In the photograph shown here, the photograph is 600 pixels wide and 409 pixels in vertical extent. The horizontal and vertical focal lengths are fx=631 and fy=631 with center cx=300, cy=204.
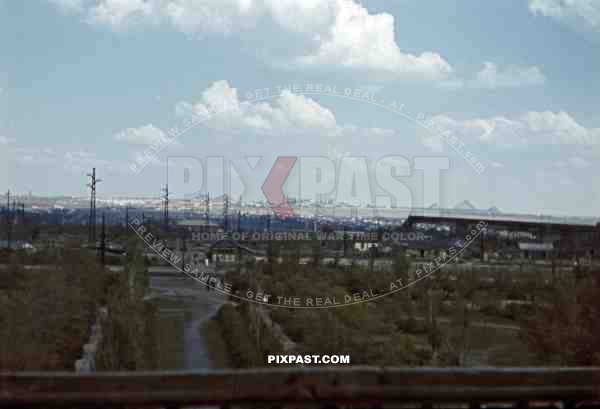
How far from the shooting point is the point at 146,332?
11953 mm

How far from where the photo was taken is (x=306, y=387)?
8.61 ft

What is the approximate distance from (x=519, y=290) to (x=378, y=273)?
4.76 meters

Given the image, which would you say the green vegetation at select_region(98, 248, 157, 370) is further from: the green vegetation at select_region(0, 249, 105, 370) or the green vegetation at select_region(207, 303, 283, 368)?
the green vegetation at select_region(207, 303, 283, 368)

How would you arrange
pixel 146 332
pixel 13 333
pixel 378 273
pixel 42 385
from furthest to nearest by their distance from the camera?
pixel 378 273 → pixel 146 332 → pixel 13 333 → pixel 42 385

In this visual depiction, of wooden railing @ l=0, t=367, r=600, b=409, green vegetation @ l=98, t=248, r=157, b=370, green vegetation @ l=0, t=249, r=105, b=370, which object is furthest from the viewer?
green vegetation @ l=98, t=248, r=157, b=370

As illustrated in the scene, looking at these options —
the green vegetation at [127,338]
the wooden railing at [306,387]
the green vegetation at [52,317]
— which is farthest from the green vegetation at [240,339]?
the wooden railing at [306,387]

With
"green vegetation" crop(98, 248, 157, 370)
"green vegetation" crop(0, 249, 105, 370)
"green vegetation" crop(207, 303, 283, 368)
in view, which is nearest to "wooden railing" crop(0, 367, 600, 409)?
"green vegetation" crop(0, 249, 105, 370)

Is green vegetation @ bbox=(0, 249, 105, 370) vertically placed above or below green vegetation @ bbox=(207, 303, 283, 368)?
above

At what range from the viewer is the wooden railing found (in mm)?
2529

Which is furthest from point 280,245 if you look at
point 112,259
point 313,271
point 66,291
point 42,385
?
point 42,385

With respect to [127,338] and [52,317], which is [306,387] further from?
[52,317]

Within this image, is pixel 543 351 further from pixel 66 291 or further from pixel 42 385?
pixel 66 291

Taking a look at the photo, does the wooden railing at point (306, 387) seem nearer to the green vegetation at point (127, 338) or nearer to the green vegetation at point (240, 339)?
the green vegetation at point (127, 338)

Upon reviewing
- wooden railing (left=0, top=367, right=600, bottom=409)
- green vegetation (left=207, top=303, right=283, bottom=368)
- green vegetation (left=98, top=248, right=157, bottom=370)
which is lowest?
green vegetation (left=207, top=303, right=283, bottom=368)
